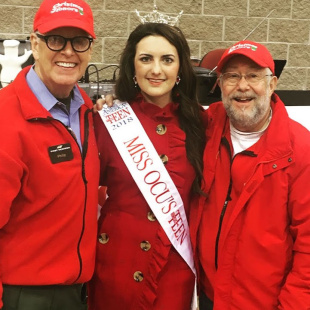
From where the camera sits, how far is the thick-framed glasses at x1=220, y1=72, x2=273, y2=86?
5.44 feet

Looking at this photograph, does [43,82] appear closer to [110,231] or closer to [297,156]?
[110,231]

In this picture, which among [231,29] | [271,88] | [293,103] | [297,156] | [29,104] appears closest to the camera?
[29,104]

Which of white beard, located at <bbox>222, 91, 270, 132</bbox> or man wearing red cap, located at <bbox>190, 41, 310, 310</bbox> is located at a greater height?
white beard, located at <bbox>222, 91, 270, 132</bbox>

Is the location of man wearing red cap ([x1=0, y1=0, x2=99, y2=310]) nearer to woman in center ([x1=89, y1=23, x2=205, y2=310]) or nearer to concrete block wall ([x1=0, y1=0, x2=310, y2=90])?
woman in center ([x1=89, y1=23, x2=205, y2=310])

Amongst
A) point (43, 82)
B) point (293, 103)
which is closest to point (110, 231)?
point (43, 82)

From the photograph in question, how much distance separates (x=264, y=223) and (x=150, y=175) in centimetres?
50

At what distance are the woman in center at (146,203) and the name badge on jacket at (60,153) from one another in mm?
410

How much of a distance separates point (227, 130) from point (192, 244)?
1.48ft

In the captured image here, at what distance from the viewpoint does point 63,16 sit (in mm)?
1433

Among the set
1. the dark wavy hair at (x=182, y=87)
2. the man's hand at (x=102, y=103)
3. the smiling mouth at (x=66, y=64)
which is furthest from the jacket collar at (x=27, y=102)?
the dark wavy hair at (x=182, y=87)

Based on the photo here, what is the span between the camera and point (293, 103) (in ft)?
8.57

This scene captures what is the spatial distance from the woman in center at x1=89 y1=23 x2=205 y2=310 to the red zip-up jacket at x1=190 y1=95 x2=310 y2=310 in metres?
0.18

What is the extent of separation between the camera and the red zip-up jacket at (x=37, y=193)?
1.32 meters

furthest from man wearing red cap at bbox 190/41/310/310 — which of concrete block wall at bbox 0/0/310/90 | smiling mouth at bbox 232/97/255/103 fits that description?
concrete block wall at bbox 0/0/310/90
